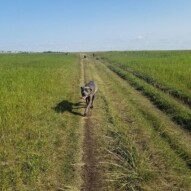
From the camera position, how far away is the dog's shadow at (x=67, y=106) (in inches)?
515

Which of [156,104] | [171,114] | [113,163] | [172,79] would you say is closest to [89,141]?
[113,163]

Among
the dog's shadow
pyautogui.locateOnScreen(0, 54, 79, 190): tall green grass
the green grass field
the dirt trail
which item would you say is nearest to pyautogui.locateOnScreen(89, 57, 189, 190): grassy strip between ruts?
the green grass field

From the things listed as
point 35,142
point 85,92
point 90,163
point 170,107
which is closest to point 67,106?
point 85,92

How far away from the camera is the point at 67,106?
13922 millimetres

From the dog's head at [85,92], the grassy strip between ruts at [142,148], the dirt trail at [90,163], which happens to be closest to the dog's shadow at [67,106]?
the dog's head at [85,92]

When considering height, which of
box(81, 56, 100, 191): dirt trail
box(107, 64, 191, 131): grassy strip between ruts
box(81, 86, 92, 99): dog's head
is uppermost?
box(81, 86, 92, 99): dog's head

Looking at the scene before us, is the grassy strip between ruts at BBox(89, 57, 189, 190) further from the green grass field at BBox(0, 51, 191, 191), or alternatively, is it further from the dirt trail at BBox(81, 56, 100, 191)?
the dirt trail at BBox(81, 56, 100, 191)

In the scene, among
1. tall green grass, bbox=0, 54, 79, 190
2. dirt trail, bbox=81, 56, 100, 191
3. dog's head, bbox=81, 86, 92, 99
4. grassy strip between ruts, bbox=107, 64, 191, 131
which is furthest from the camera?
dog's head, bbox=81, 86, 92, 99

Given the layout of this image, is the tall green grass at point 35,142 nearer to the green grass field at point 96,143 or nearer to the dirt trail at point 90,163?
the green grass field at point 96,143

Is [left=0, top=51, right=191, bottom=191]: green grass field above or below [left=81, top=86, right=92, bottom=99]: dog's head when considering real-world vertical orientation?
below

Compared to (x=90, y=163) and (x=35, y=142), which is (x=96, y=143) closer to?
(x=90, y=163)

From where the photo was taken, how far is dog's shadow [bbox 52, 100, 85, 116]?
13.1m

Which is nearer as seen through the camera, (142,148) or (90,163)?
(90,163)

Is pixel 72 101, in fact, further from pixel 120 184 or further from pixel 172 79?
pixel 120 184
